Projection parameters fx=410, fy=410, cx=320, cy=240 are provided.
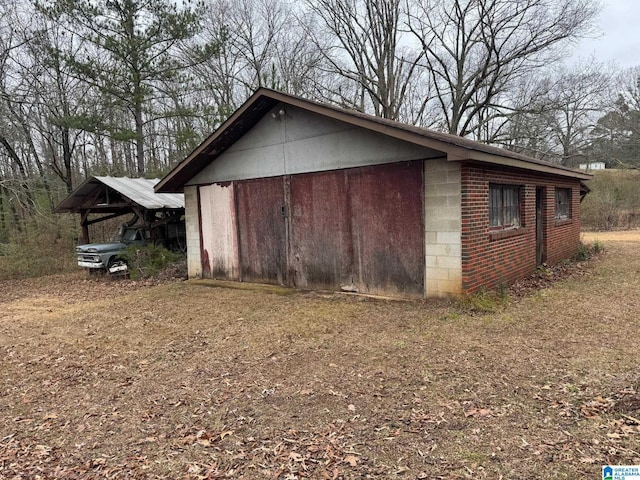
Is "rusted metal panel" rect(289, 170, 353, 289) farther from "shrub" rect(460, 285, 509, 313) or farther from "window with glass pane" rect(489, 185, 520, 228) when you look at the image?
"window with glass pane" rect(489, 185, 520, 228)

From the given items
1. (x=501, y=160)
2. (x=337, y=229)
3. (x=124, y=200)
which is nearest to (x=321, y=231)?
(x=337, y=229)

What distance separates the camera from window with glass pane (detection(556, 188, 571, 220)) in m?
11.6

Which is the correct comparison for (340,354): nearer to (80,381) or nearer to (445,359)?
(445,359)

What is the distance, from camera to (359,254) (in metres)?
8.23

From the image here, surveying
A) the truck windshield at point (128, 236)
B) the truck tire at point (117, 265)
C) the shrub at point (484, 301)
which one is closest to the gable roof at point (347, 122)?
the shrub at point (484, 301)

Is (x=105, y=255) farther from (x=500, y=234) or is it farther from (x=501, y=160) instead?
(x=501, y=160)

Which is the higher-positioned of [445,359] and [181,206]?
[181,206]

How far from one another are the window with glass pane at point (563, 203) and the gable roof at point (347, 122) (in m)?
0.55

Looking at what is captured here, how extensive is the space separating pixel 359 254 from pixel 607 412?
5.27 m

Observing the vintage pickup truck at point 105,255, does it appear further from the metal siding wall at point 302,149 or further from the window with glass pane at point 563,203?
the window with glass pane at point 563,203

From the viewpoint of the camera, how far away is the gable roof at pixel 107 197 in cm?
1282

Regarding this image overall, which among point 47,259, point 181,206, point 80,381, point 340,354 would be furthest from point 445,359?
point 47,259

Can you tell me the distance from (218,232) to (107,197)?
5426 mm

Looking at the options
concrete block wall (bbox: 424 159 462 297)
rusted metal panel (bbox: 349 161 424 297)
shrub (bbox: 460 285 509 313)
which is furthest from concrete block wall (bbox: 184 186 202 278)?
shrub (bbox: 460 285 509 313)
